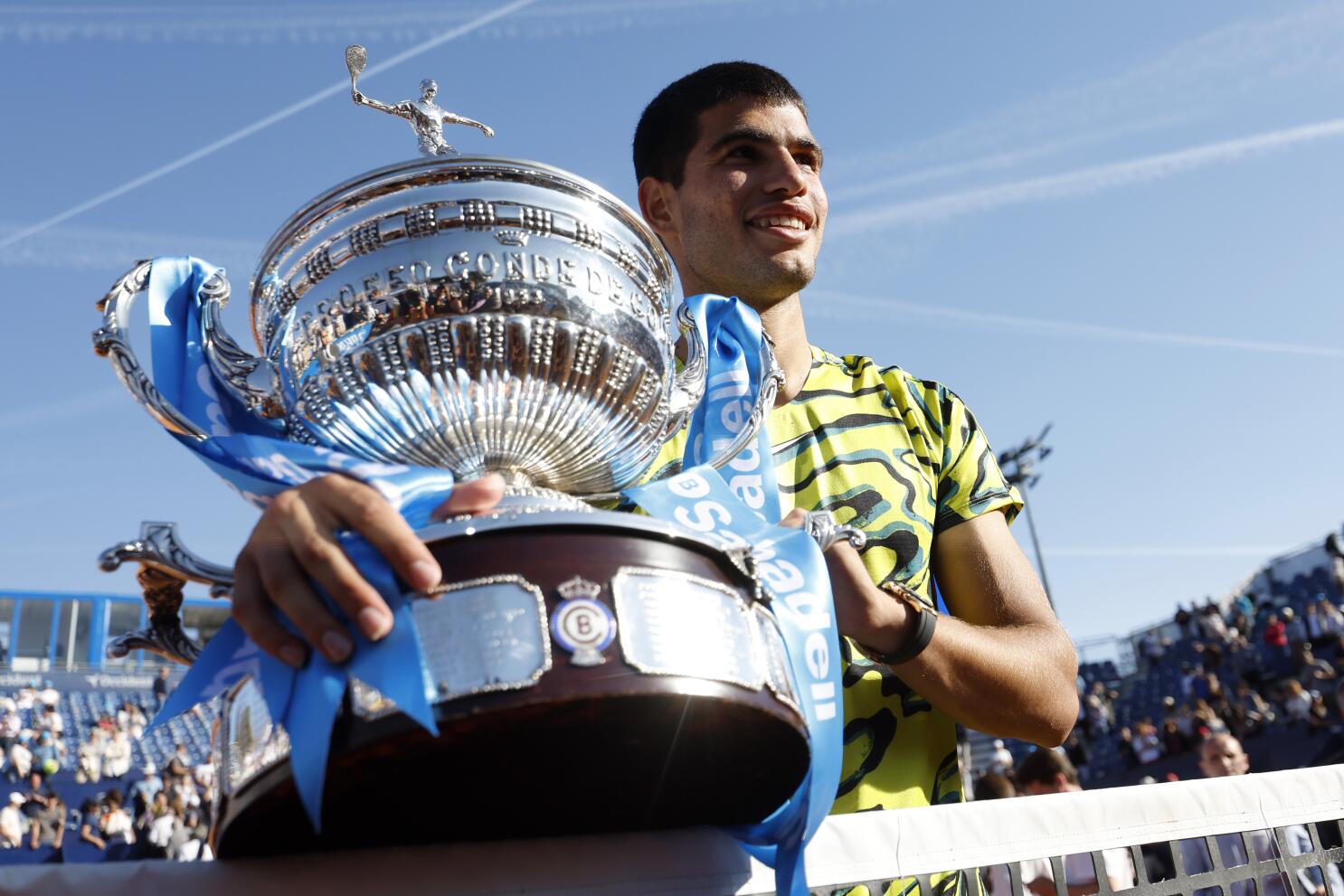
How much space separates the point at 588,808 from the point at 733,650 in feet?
0.76

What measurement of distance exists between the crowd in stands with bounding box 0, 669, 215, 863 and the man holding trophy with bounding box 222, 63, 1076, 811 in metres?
3.93

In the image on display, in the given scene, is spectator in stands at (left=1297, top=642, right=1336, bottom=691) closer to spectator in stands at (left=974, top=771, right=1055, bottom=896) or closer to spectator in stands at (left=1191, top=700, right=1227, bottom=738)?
spectator in stands at (left=1191, top=700, right=1227, bottom=738)

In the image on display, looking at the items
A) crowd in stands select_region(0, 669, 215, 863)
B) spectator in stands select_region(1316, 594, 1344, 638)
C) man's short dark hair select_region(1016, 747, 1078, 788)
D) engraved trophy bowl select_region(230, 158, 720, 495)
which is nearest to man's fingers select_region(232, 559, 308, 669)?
engraved trophy bowl select_region(230, 158, 720, 495)

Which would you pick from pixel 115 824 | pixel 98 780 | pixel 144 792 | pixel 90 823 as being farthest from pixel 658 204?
pixel 98 780

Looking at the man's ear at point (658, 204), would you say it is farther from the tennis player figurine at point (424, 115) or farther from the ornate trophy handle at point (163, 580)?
the ornate trophy handle at point (163, 580)

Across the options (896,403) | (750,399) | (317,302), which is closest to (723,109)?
(896,403)

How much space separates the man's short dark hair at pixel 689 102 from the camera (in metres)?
1.71

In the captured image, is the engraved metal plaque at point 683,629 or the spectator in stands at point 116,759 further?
the spectator in stands at point 116,759

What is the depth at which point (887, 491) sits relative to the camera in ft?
4.89

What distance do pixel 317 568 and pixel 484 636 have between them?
12 cm

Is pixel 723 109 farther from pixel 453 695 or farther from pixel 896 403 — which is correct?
pixel 453 695

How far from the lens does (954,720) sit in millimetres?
1415

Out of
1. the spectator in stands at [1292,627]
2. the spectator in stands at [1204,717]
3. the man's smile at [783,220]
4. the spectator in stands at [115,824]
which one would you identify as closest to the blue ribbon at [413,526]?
the man's smile at [783,220]

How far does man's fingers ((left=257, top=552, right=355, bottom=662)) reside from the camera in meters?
0.72
